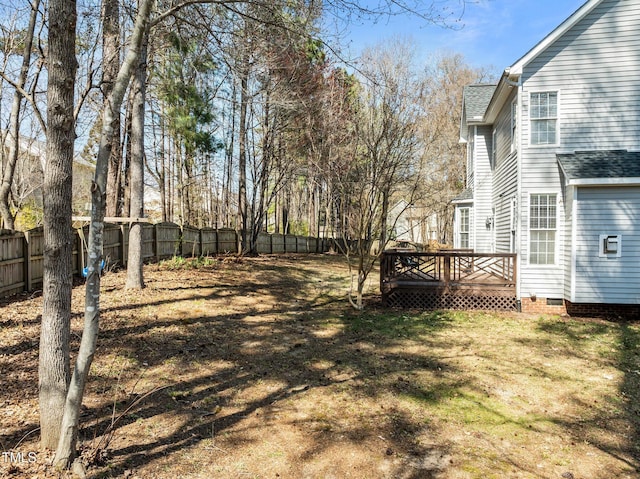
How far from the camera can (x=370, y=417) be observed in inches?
191

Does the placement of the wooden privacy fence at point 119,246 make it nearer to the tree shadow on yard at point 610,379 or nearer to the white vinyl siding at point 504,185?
the tree shadow on yard at point 610,379

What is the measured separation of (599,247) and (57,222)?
10.4m

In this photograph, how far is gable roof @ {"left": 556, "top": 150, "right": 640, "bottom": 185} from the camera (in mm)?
9195

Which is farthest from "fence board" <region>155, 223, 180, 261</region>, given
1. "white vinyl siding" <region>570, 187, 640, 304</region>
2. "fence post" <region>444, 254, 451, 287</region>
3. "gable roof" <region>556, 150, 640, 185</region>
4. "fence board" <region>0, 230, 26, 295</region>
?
"white vinyl siding" <region>570, 187, 640, 304</region>

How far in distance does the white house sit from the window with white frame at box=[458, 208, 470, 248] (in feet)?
18.3

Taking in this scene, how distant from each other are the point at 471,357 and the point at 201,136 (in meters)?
13.4

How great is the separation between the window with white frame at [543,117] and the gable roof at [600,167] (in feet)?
1.92

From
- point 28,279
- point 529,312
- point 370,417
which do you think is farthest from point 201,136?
point 370,417

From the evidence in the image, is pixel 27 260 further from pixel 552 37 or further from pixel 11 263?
pixel 552 37

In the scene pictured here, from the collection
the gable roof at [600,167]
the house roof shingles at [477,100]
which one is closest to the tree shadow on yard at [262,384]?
the gable roof at [600,167]

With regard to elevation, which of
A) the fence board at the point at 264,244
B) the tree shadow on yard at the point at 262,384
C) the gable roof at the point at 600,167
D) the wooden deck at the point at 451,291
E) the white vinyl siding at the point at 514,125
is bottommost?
the tree shadow on yard at the point at 262,384

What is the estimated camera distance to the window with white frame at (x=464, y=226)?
16469 mm

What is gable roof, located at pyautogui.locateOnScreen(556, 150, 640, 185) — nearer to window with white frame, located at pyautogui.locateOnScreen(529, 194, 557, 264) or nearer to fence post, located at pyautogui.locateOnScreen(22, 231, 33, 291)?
window with white frame, located at pyautogui.locateOnScreen(529, 194, 557, 264)

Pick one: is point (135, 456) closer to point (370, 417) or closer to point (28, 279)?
point (370, 417)
